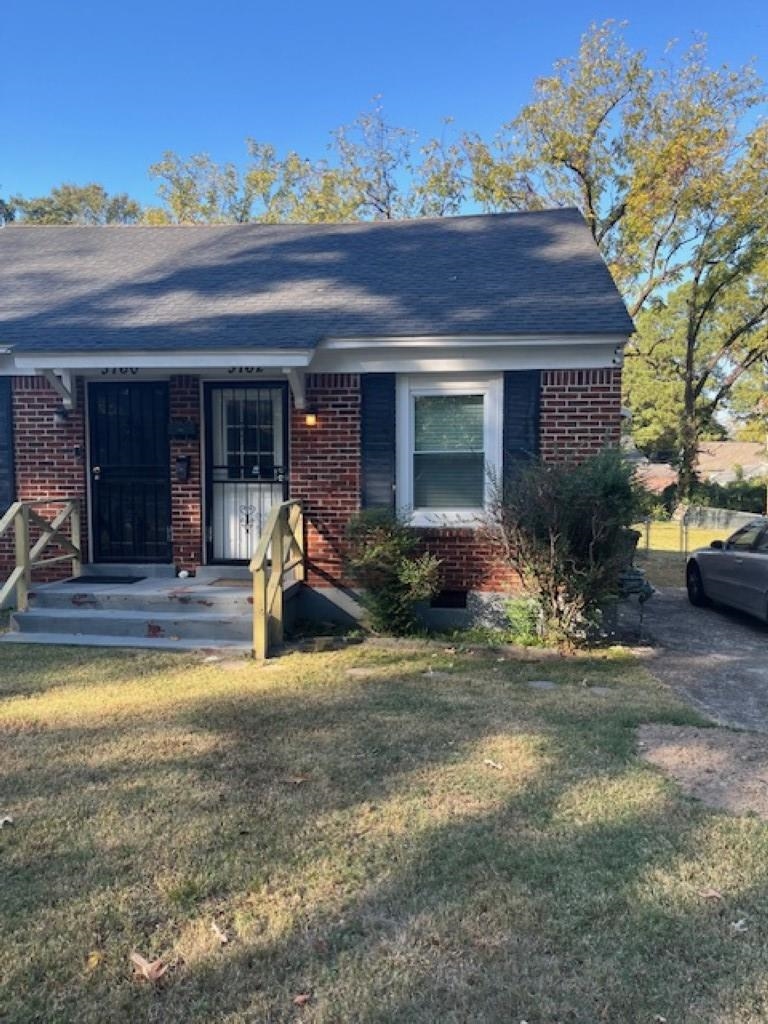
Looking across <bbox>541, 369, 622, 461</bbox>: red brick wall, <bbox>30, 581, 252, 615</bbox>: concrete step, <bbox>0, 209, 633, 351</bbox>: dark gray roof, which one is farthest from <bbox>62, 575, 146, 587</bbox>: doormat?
<bbox>541, 369, 622, 461</bbox>: red brick wall

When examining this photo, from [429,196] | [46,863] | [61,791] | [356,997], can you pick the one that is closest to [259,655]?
[61,791]

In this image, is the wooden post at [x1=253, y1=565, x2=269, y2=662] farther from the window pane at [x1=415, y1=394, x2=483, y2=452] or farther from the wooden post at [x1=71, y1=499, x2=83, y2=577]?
the wooden post at [x1=71, y1=499, x2=83, y2=577]

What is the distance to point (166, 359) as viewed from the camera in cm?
752

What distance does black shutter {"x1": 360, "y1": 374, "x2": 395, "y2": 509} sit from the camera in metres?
8.03

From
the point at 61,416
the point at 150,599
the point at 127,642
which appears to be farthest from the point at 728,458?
the point at 127,642

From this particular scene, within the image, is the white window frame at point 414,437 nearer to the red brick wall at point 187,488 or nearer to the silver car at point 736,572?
the red brick wall at point 187,488

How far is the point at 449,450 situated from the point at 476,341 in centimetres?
121

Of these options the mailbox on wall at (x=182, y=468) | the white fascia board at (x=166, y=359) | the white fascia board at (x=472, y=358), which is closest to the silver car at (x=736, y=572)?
the white fascia board at (x=472, y=358)

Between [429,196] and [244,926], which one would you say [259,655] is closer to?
[244,926]

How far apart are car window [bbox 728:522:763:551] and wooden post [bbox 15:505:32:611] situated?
8456 mm

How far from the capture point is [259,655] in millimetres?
6801

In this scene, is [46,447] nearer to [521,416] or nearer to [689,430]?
[521,416]

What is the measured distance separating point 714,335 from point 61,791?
3435 centimetres

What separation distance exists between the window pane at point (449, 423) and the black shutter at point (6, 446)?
4793 mm
